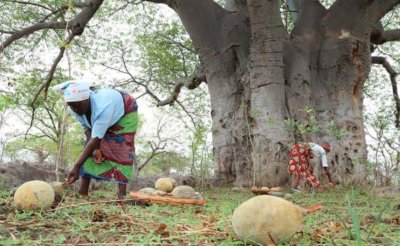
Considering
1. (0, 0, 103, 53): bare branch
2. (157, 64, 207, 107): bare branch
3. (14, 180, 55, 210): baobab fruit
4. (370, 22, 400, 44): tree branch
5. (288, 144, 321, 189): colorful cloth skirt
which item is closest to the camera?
(14, 180, 55, 210): baobab fruit

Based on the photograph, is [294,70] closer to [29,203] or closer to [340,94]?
[340,94]

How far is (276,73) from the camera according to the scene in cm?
599

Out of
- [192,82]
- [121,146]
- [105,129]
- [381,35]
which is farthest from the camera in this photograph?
[192,82]

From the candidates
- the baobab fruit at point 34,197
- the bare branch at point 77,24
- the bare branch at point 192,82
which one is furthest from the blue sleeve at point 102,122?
the bare branch at point 192,82

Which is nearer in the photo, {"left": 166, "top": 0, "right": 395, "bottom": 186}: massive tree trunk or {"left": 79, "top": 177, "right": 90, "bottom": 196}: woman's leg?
{"left": 79, "top": 177, "right": 90, "bottom": 196}: woman's leg

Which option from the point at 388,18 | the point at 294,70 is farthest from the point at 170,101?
the point at 388,18

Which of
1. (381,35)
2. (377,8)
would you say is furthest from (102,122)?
(381,35)

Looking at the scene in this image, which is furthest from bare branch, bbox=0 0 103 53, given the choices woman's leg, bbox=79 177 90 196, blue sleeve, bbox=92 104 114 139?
blue sleeve, bbox=92 104 114 139

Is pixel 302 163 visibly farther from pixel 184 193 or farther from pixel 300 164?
pixel 184 193

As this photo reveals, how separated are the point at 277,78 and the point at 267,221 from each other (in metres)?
4.75

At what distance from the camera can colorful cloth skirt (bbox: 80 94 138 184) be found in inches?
145

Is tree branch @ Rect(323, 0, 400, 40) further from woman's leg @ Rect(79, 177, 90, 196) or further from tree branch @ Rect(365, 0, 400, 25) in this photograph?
woman's leg @ Rect(79, 177, 90, 196)

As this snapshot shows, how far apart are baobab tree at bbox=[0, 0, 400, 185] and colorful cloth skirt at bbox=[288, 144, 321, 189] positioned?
1.10ft

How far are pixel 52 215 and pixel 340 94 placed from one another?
5.35m
